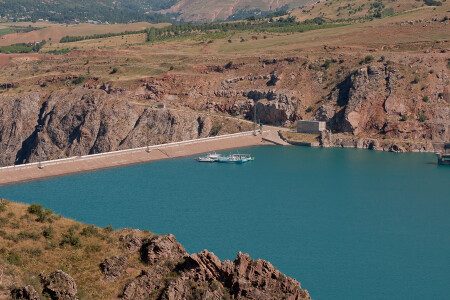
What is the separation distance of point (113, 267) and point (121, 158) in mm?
79869

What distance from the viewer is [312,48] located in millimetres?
148375

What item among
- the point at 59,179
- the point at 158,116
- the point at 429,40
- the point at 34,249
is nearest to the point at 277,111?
the point at 158,116

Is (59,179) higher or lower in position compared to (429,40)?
lower

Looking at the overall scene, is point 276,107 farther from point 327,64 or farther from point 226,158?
point 226,158

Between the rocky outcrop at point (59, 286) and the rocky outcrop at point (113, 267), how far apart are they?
10.2 feet

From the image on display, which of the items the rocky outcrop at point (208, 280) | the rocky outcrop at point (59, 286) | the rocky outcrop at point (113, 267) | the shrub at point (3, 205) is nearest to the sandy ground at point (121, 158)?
the shrub at point (3, 205)

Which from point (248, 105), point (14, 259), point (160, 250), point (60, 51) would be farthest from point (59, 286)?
point (60, 51)

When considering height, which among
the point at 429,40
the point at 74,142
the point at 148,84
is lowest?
the point at 74,142

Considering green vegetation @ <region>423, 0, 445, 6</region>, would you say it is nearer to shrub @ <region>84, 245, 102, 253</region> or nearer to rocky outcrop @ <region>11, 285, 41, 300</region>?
shrub @ <region>84, 245, 102, 253</region>

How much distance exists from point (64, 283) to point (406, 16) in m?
150

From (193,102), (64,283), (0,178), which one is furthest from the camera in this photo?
(193,102)

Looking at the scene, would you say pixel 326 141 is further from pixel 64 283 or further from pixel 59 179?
pixel 64 283

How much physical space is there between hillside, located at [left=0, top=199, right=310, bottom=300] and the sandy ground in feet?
216

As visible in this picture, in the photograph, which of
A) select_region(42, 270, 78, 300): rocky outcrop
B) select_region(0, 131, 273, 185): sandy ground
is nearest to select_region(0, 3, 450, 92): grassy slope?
select_region(0, 131, 273, 185): sandy ground
